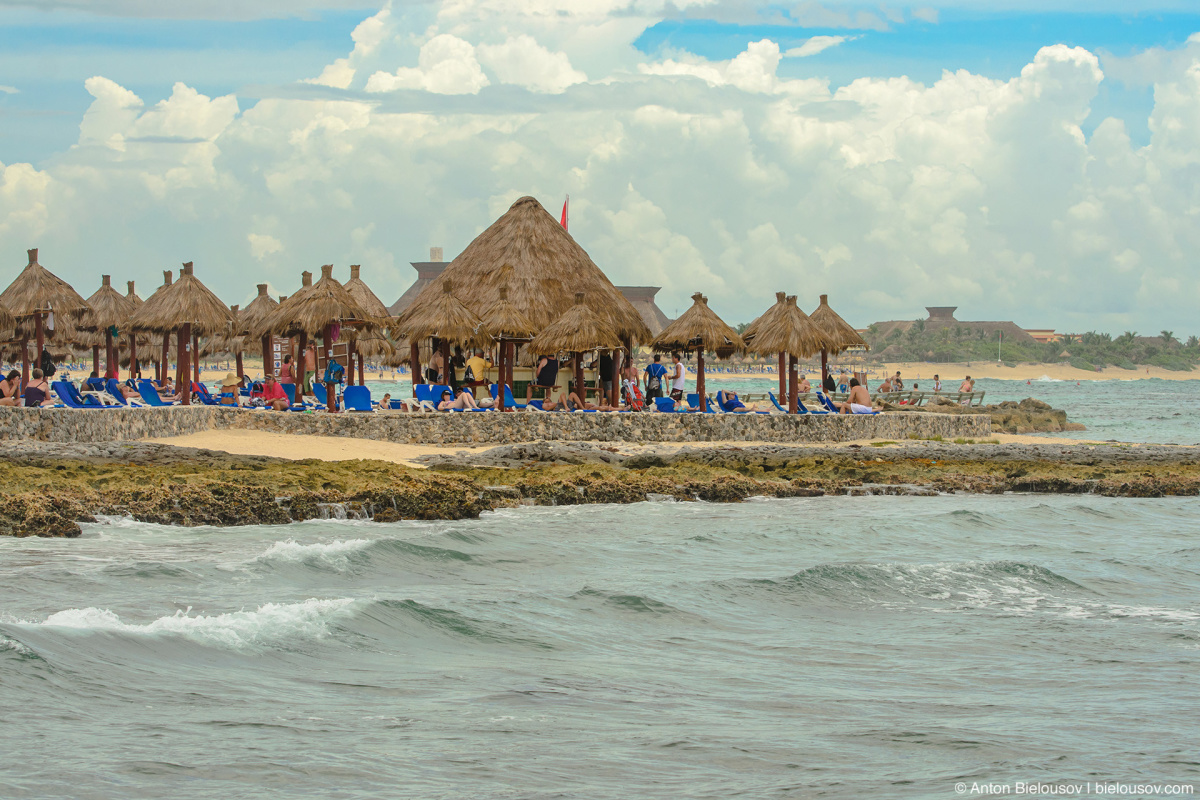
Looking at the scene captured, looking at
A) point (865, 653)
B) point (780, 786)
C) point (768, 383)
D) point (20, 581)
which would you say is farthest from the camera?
point (768, 383)

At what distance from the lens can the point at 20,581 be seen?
324 inches

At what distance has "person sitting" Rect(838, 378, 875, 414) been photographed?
65.7 feet

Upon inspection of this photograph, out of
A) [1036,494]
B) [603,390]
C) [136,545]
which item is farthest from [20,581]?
[603,390]

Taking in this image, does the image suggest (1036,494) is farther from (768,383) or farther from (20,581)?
(768,383)

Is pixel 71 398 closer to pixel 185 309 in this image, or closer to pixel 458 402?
pixel 185 309

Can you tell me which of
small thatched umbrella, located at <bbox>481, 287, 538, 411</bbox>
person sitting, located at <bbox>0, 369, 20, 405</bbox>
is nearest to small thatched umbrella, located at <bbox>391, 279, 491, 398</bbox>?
small thatched umbrella, located at <bbox>481, 287, 538, 411</bbox>

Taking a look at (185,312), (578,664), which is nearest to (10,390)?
(185,312)

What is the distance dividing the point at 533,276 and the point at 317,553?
13.9 metres

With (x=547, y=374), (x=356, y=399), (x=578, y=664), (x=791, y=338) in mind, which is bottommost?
(x=578, y=664)

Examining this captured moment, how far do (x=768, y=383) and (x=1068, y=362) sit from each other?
45.1 metres

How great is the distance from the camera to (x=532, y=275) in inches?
906

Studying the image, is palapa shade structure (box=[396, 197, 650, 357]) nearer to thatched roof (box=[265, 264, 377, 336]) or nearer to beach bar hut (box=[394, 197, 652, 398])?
beach bar hut (box=[394, 197, 652, 398])

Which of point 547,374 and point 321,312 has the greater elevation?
point 321,312

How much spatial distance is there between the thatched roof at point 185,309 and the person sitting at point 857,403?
11.4 metres
